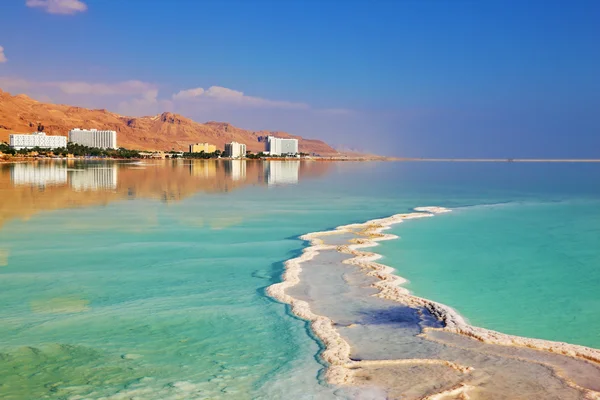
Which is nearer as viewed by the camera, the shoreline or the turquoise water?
the turquoise water

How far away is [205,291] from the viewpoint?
13914 millimetres

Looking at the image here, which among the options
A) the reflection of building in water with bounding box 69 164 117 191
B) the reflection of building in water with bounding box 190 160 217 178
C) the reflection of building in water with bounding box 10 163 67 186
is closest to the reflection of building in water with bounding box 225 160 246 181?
the reflection of building in water with bounding box 190 160 217 178

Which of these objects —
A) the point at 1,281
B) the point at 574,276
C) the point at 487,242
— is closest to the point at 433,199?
the point at 487,242

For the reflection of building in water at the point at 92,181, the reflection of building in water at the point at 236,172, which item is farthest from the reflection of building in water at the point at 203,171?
the reflection of building in water at the point at 92,181

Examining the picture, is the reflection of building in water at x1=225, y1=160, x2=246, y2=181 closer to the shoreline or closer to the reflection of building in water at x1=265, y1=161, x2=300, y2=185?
the reflection of building in water at x1=265, y1=161, x2=300, y2=185

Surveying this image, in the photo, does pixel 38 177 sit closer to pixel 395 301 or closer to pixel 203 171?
pixel 203 171

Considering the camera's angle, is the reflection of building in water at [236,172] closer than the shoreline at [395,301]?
No

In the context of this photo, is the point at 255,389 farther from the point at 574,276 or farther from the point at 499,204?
the point at 499,204

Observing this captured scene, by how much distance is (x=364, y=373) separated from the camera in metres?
8.84

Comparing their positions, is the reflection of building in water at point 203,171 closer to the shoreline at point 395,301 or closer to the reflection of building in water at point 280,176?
the reflection of building in water at point 280,176

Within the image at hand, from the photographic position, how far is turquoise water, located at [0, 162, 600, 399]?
29.1 feet

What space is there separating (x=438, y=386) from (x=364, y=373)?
1.21 meters

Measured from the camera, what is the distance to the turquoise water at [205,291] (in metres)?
8.88

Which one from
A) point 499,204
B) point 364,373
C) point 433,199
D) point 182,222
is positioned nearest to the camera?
point 364,373
